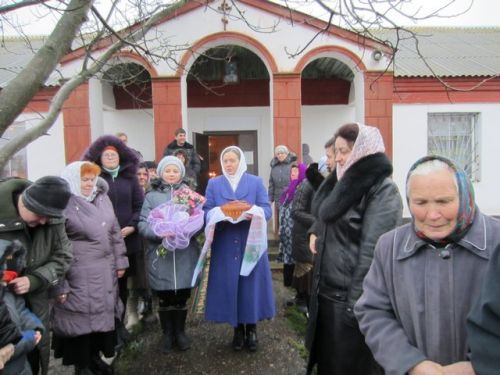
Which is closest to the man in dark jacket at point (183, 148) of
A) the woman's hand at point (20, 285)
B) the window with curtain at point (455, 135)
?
the woman's hand at point (20, 285)

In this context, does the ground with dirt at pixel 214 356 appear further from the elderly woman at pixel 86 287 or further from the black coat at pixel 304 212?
the black coat at pixel 304 212

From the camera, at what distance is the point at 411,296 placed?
4.84 ft

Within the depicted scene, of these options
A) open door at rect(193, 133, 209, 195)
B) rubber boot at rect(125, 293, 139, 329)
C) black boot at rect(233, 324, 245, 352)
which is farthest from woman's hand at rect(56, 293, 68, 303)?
open door at rect(193, 133, 209, 195)

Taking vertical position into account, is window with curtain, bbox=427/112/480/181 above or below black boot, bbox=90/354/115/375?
above

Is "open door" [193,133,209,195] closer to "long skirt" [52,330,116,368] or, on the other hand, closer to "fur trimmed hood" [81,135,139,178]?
"fur trimmed hood" [81,135,139,178]

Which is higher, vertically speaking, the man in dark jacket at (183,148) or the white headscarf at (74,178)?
the man in dark jacket at (183,148)

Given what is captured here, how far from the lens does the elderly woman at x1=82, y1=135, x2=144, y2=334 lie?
3578mm

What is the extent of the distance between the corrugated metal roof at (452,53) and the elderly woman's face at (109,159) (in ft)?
21.6

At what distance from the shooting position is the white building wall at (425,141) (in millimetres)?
8992

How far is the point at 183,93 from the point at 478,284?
728 cm

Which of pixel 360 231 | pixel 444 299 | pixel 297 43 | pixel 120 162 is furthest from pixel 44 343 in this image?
pixel 297 43

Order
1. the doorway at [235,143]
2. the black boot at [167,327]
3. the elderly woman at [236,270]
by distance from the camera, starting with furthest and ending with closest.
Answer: the doorway at [235,143]
the black boot at [167,327]
the elderly woman at [236,270]

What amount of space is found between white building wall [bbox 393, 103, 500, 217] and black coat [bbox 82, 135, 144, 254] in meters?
7.04

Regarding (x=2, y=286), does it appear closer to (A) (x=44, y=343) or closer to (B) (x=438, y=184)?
(A) (x=44, y=343)
